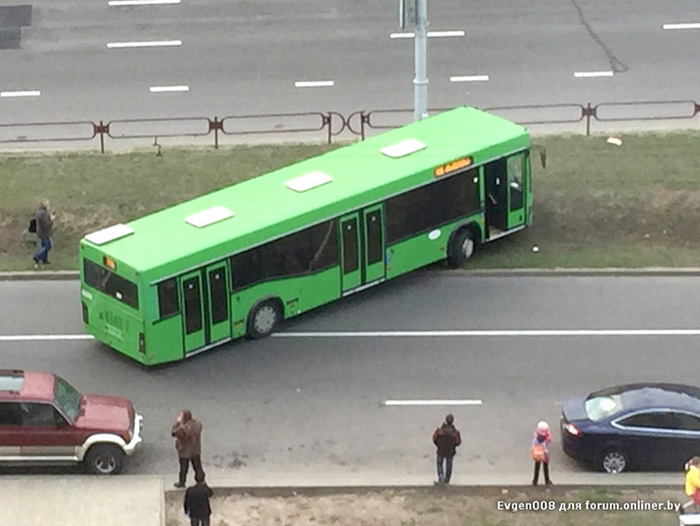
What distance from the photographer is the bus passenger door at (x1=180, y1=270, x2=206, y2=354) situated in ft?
93.9

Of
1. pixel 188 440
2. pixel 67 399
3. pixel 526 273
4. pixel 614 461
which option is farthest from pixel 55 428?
pixel 526 273

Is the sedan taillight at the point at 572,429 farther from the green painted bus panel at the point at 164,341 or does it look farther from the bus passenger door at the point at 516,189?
the bus passenger door at the point at 516,189

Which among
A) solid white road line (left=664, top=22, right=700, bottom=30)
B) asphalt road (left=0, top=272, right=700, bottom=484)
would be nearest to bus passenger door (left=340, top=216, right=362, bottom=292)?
asphalt road (left=0, top=272, right=700, bottom=484)

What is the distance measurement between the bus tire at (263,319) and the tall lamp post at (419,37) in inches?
248

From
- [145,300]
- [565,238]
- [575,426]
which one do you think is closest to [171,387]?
[145,300]

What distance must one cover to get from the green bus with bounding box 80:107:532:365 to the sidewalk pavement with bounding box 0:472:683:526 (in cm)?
390

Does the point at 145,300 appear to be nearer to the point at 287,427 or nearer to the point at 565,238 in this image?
the point at 287,427

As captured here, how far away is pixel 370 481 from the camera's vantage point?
83.4 feet

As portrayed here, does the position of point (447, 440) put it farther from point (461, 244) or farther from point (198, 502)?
point (461, 244)

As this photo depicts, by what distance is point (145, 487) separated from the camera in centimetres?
2498

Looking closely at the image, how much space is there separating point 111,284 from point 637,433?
9094 millimetres

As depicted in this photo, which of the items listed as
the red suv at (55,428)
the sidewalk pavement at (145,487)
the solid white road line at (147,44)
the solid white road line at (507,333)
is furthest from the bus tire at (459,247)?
the solid white road line at (147,44)

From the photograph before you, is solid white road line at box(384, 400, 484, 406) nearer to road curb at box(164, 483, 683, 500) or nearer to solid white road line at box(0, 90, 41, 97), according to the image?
road curb at box(164, 483, 683, 500)

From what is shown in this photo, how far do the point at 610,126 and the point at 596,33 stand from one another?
14.8ft
